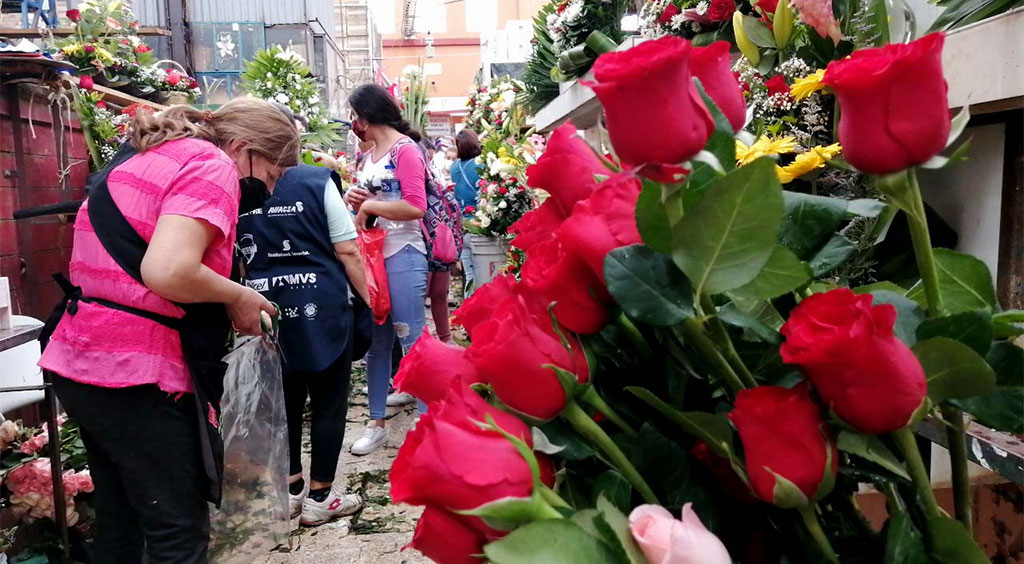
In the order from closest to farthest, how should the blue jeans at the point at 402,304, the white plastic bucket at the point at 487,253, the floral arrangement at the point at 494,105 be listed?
the blue jeans at the point at 402,304 < the white plastic bucket at the point at 487,253 < the floral arrangement at the point at 494,105

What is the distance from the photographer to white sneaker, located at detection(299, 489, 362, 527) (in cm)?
338

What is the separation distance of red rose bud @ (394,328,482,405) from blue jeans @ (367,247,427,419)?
134 inches

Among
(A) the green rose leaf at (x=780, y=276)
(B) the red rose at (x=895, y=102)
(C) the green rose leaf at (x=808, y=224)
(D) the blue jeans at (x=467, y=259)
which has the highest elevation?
(B) the red rose at (x=895, y=102)

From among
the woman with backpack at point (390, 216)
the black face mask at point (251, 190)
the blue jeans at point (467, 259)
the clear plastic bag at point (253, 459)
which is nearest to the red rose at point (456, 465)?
the clear plastic bag at point (253, 459)

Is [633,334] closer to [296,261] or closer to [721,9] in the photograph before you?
[721,9]

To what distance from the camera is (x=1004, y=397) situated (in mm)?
530

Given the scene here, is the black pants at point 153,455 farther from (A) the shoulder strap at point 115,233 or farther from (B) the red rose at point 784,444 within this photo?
(B) the red rose at point 784,444

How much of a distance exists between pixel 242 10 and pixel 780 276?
14619mm

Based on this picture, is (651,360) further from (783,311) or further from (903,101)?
(903,101)

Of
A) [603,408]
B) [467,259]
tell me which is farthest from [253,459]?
[467,259]

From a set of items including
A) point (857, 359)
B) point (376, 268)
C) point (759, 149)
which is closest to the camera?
point (857, 359)

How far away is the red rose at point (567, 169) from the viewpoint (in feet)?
2.04

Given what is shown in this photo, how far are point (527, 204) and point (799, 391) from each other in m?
5.88

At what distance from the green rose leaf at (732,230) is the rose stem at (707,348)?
28 mm
